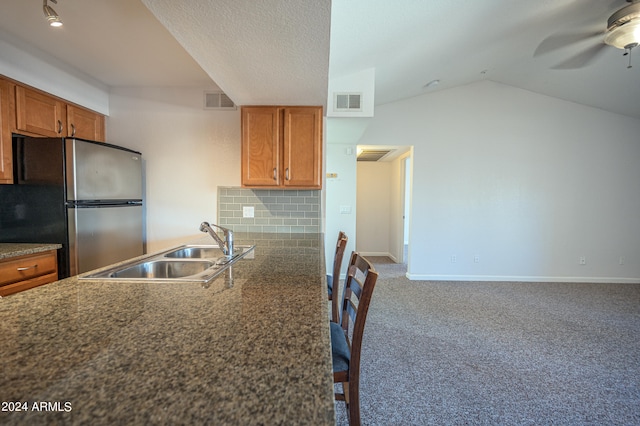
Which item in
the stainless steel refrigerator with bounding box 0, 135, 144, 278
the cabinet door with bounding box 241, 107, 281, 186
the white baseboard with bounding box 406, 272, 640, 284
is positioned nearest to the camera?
the stainless steel refrigerator with bounding box 0, 135, 144, 278

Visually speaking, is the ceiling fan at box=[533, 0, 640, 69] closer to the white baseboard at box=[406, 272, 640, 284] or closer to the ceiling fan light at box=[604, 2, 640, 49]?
the ceiling fan light at box=[604, 2, 640, 49]

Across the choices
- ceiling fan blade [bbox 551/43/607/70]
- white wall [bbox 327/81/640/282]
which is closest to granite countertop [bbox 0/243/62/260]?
white wall [bbox 327/81/640/282]

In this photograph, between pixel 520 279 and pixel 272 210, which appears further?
pixel 520 279

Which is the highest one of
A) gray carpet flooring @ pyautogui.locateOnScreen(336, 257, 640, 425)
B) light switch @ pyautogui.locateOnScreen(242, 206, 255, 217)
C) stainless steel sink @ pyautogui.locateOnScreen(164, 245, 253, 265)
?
light switch @ pyautogui.locateOnScreen(242, 206, 255, 217)

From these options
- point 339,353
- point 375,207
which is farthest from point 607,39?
point 375,207

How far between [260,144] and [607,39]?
9.93 ft

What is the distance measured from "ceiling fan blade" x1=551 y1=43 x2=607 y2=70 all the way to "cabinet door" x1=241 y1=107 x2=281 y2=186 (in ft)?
11.1

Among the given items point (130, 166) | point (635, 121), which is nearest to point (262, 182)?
point (130, 166)

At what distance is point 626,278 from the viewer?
413 cm

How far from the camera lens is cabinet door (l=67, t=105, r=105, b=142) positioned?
2316 mm

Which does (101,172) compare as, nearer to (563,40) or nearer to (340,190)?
(340,190)

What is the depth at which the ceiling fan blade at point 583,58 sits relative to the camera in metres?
2.82

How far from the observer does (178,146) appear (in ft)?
8.63

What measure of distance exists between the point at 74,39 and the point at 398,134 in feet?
11.9
